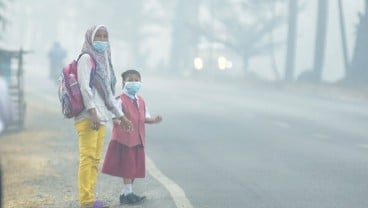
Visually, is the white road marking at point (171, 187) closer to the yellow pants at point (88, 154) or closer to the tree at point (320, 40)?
the yellow pants at point (88, 154)

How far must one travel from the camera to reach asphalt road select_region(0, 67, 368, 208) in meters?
8.57

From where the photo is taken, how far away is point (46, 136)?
624 inches

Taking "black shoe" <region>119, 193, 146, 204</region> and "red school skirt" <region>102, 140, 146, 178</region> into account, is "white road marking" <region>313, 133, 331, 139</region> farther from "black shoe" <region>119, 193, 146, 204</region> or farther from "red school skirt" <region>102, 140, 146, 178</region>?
"red school skirt" <region>102, 140, 146, 178</region>

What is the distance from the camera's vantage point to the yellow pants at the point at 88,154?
7.26m

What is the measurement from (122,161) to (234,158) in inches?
170

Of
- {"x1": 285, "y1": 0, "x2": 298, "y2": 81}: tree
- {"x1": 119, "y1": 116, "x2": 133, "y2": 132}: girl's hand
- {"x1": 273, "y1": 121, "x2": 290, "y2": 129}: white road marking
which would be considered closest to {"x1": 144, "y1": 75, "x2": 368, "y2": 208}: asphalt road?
{"x1": 273, "y1": 121, "x2": 290, "y2": 129}: white road marking

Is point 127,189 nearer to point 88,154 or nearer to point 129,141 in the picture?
point 129,141

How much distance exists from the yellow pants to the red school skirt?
39cm

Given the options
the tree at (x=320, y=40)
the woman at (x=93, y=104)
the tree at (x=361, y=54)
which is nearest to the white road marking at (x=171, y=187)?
the woman at (x=93, y=104)

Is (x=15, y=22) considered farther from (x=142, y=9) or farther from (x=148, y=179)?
(x=148, y=179)

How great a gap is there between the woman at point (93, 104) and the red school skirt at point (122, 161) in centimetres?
39

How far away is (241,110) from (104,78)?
1495 cm

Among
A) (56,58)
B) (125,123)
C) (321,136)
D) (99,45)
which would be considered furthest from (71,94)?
(56,58)

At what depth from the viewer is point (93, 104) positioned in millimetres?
7121
